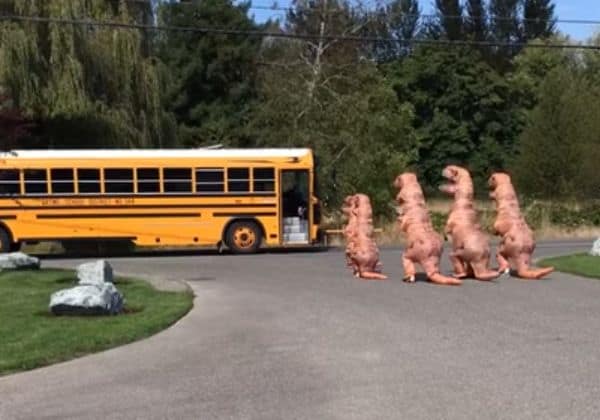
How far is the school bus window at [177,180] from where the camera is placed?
27.9 meters

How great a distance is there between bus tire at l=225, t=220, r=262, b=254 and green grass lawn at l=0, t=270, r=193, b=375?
10445mm

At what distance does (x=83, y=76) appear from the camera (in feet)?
108

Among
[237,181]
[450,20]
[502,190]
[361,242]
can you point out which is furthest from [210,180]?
[450,20]

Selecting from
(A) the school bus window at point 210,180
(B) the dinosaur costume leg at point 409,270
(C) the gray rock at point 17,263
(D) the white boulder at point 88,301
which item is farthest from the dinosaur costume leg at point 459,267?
(A) the school bus window at point 210,180

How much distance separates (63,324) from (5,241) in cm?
1595

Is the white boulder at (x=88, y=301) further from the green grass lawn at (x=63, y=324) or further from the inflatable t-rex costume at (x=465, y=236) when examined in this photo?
the inflatable t-rex costume at (x=465, y=236)

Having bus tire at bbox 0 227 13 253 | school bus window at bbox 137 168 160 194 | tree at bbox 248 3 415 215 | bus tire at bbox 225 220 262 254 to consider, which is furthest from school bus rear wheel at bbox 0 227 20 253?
tree at bbox 248 3 415 215

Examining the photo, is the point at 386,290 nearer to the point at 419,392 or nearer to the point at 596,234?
the point at 419,392

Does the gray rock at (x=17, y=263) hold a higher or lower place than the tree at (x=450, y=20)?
lower

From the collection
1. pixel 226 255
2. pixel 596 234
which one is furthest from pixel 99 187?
pixel 596 234

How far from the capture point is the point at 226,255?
27812 millimetres

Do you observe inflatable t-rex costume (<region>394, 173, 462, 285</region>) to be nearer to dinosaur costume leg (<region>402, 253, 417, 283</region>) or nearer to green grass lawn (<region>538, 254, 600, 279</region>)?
dinosaur costume leg (<region>402, 253, 417, 283</region>)

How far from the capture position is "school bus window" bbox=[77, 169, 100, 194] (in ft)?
90.0

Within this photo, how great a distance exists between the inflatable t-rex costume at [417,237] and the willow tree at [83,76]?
652 inches
